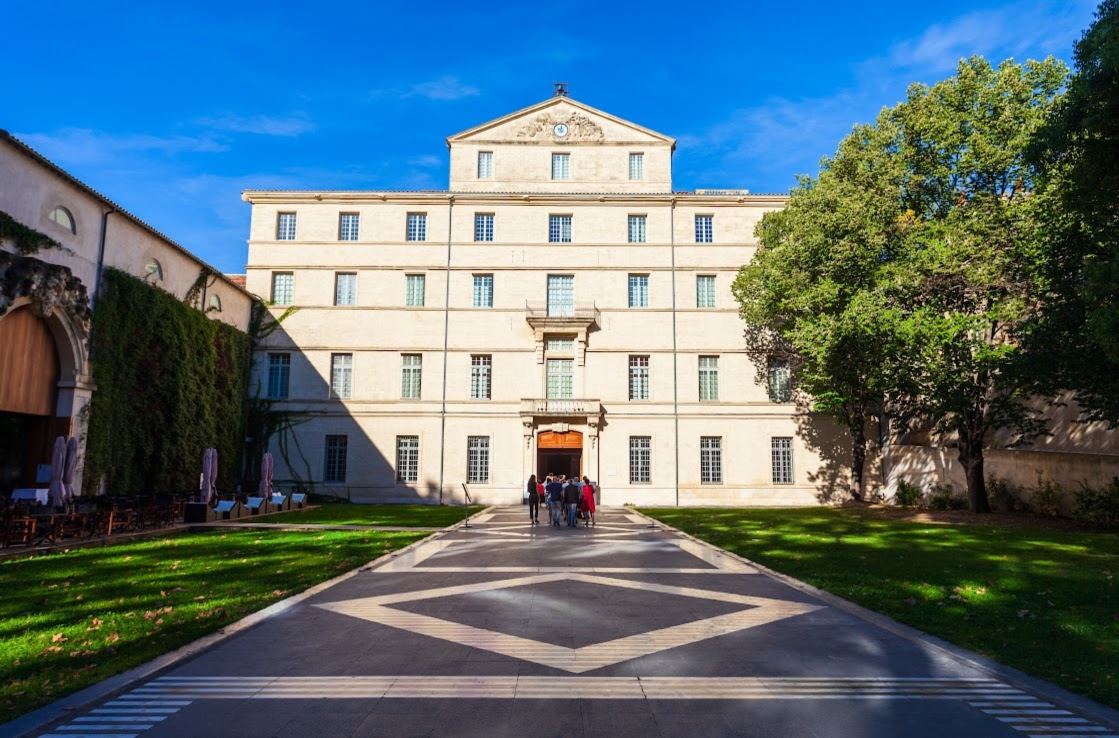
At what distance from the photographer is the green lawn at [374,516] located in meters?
22.6

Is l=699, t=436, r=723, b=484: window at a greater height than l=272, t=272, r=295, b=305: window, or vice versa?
l=272, t=272, r=295, b=305: window

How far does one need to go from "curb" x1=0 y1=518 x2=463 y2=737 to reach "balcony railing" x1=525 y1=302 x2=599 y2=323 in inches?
984

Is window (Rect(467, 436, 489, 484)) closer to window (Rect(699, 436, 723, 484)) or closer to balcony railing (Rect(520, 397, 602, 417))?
balcony railing (Rect(520, 397, 602, 417))

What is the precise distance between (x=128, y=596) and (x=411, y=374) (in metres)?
25.3

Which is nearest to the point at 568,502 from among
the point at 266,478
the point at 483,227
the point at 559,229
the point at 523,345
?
the point at 266,478

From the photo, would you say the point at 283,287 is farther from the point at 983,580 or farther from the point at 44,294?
the point at 983,580

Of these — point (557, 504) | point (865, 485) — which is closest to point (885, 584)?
point (557, 504)

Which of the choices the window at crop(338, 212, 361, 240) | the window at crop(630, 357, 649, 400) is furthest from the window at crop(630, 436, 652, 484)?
the window at crop(338, 212, 361, 240)

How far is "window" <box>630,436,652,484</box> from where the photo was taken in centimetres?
3397

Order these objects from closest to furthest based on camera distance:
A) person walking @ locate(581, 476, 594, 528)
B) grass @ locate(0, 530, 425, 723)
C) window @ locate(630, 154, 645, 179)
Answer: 1. grass @ locate(0, 530, 425, 723)
2. person walking @ locate(581, 476, 594, 528)
3. window @ locate(630, 154, 645, 179)

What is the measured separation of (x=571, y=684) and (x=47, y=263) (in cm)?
2174

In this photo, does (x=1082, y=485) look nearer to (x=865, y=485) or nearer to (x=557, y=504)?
(x=865, y=485)

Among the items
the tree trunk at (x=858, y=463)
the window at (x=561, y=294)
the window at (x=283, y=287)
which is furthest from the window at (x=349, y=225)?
the tree trunk at (x=858, y=463)

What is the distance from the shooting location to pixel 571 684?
594 cm
